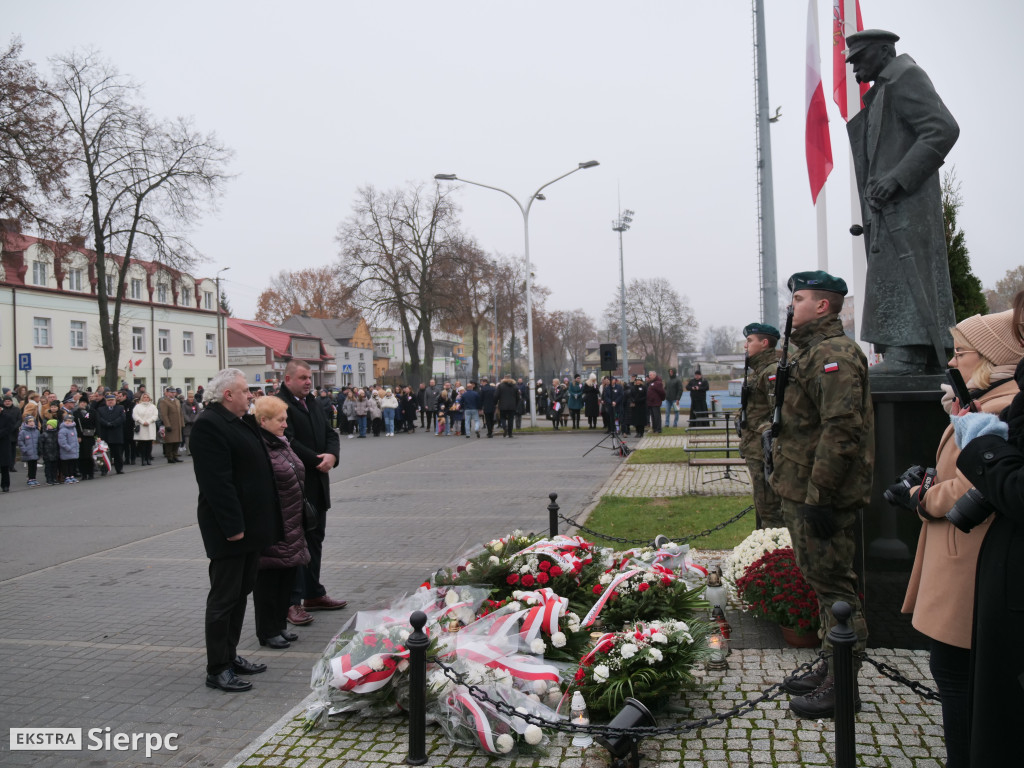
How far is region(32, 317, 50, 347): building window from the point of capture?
154 ft

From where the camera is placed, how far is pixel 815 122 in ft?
43.1

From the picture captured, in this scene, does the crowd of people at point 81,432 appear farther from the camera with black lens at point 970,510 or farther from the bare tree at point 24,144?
the camera with black lens at point 970,510

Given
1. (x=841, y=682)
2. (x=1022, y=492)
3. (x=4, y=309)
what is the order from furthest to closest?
(x=4, y=309)
(x=841, y=682)
(x=1022, y=492)

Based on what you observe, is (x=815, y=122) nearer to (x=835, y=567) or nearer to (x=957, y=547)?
(x=835, y=567)

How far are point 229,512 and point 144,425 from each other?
17.7m

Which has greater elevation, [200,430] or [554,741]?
[200,430]

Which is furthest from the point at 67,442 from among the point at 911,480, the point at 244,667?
the point at 911,480

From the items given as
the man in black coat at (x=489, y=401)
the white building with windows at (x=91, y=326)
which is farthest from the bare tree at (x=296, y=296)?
the man in black coat at (x=489, y=401)

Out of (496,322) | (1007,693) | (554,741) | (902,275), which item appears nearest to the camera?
(1007,693)

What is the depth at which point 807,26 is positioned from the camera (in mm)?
13453

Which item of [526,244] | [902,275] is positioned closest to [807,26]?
[902,275]

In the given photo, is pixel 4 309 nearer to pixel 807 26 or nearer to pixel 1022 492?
pixel 807 26

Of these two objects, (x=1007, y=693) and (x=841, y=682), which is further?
(x=841, y=682)

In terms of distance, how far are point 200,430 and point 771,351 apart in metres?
4.82
